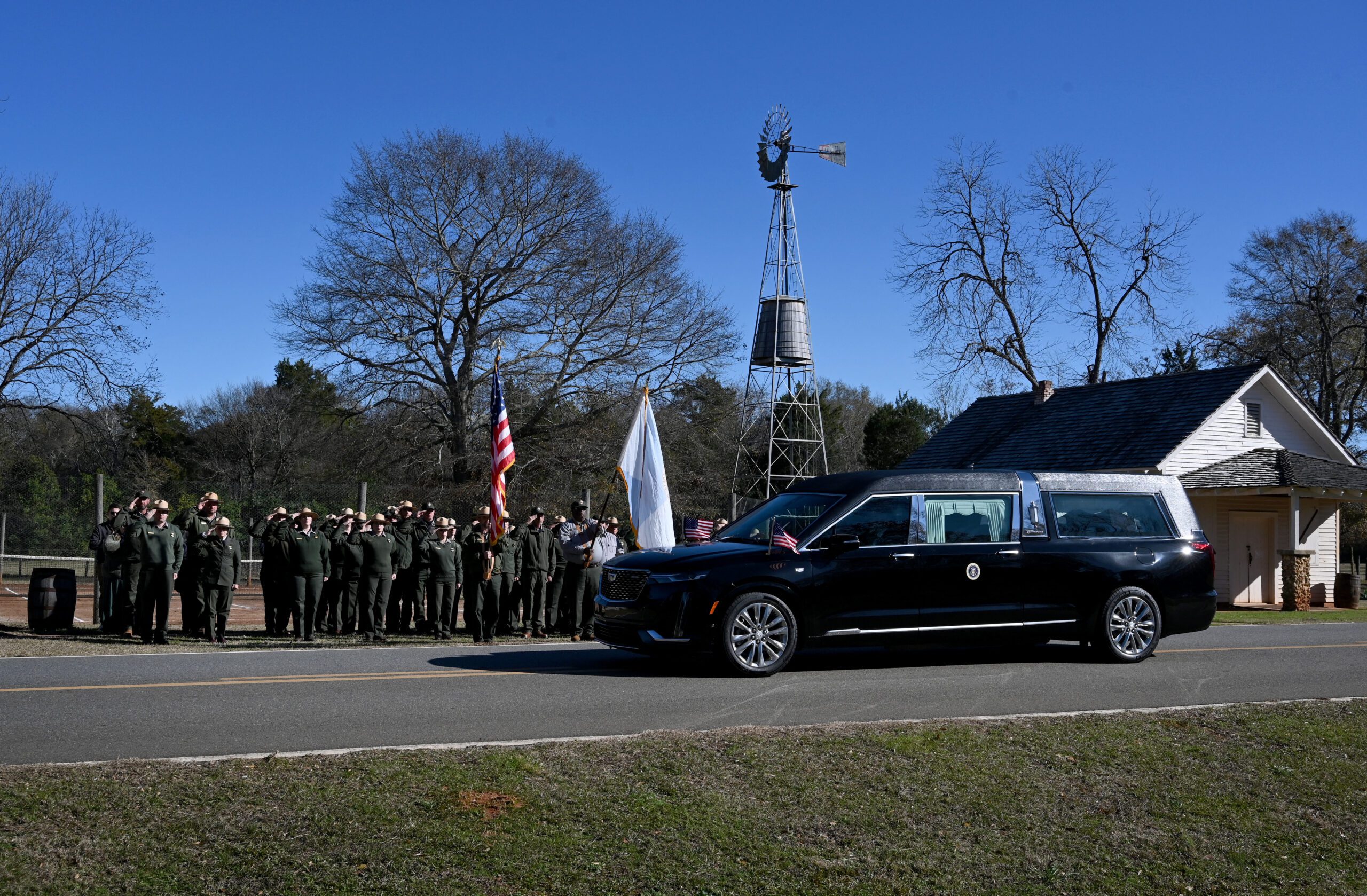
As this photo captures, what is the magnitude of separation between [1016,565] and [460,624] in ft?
37.0

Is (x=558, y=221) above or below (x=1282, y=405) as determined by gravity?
above

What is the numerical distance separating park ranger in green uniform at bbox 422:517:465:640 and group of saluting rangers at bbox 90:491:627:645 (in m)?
0.02

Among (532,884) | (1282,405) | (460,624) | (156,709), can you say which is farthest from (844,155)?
(532,884)

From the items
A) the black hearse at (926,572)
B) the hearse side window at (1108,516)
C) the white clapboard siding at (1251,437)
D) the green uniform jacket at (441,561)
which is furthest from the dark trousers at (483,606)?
the white clapboard siding at (1251,437)

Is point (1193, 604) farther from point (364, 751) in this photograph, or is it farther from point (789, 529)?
point (364, 751)

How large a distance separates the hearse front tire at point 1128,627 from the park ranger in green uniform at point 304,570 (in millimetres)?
9030

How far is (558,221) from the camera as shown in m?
37.8

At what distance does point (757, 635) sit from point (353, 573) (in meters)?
6.87

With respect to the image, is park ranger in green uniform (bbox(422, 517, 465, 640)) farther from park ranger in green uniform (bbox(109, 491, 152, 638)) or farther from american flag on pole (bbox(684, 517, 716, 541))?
american flag on pole (bbox(684, 517, 716, 541))

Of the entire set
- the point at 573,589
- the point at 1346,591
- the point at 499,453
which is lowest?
the point at 1346,591

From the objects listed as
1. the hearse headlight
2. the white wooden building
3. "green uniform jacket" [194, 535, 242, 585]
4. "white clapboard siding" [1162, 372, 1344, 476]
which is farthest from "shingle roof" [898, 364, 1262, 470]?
the hearse headlight

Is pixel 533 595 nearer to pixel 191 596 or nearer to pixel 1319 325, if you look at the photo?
pixel 191 596

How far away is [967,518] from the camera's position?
39.6 ft

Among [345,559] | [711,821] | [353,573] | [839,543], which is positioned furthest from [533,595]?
[711,821]
